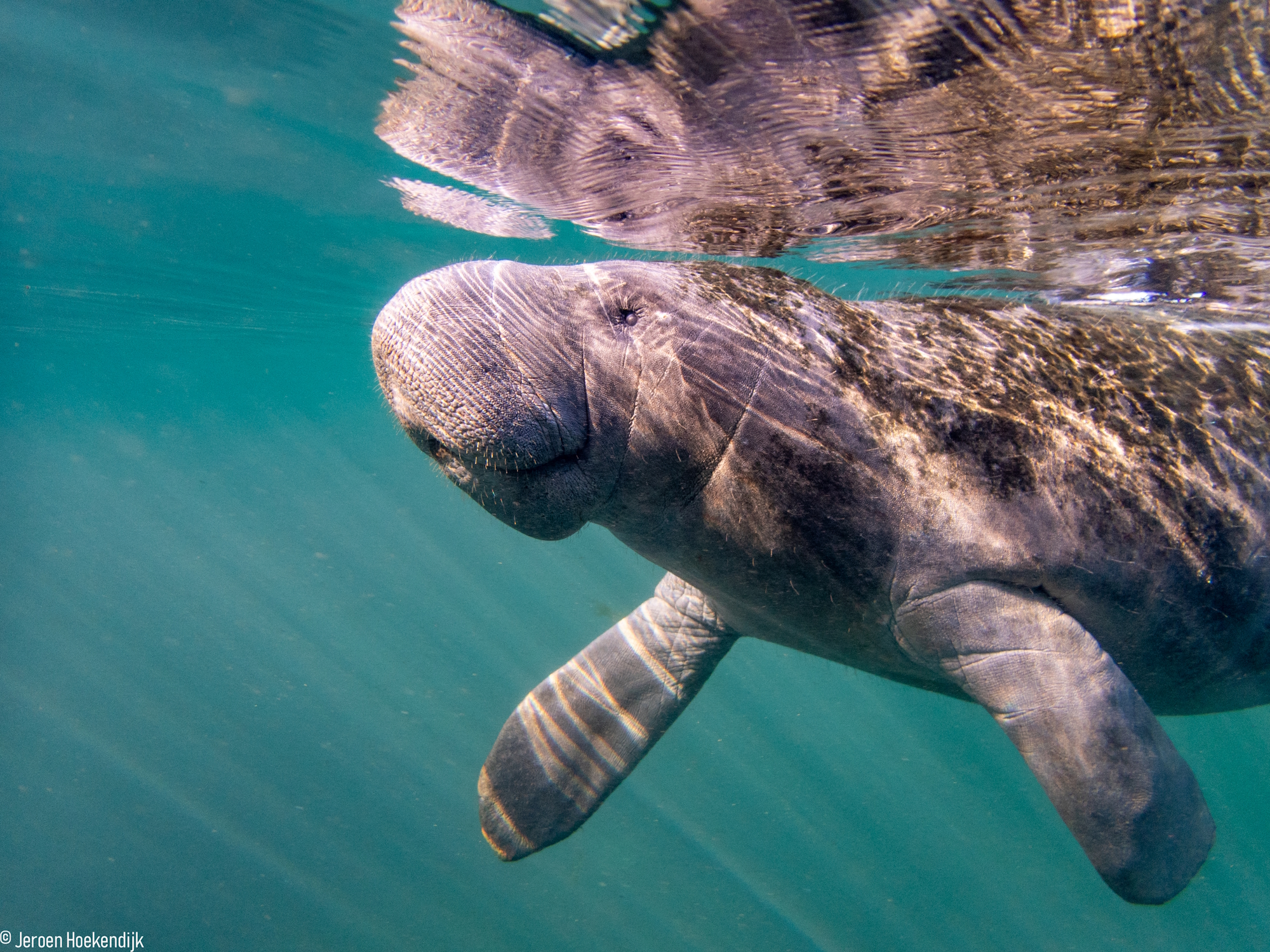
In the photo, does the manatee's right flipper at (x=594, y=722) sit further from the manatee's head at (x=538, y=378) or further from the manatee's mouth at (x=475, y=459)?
the manatee's mouth at (x=475, y=459)

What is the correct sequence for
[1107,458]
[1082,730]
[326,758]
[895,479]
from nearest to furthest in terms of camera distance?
[1082,730], [895,479], [1107,458], [326,758]

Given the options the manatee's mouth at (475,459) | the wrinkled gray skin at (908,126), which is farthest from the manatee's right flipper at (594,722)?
the wrinkled gray skin at (908,126)

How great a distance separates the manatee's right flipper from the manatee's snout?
7.00 feet

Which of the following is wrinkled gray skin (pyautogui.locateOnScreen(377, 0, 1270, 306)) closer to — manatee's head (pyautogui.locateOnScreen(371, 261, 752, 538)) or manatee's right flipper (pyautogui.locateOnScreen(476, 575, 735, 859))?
manatee's head (pyautogui.locateOnScreen(371, 261, 752, 538))

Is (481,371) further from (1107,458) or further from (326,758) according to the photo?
(326,758)

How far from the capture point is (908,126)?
4.02 m

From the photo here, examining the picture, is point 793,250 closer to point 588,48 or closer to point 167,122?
point 588,48

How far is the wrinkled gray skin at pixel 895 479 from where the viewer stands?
2146 millimetres

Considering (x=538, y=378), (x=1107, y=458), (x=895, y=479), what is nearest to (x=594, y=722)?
(x=895, y=479)

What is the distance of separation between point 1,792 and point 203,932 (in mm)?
21300

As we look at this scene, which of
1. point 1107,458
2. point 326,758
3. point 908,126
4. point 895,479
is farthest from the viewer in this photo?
point 326,758

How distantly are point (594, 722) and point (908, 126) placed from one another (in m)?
4.06

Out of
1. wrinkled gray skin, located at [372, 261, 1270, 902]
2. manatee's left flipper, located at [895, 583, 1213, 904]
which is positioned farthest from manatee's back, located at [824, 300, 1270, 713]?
manatee's left flipper, located at [895, 583, 1213, 904]

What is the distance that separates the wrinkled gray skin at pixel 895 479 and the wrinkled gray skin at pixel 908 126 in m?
1.33
